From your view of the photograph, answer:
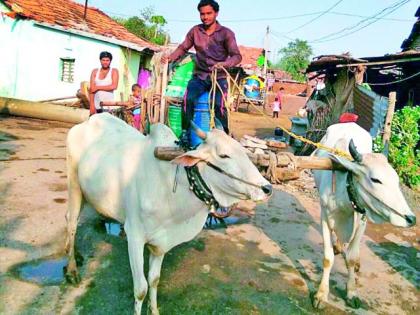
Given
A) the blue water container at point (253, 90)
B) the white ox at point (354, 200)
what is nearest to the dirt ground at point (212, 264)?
the white ox at point (354, 200)

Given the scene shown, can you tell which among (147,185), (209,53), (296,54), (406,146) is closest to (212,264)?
(147,185)

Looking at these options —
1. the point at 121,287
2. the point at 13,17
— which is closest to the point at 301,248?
the point at 121,287

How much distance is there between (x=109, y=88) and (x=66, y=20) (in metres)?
10.4

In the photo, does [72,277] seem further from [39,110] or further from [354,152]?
[39,110]

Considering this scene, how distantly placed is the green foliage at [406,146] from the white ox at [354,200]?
3.86m

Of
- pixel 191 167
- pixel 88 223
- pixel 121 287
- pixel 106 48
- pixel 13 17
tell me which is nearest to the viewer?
pixel 191 167

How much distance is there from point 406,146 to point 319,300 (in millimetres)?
5257

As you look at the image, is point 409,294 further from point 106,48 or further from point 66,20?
point 66,20

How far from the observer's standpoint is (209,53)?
13.7ft

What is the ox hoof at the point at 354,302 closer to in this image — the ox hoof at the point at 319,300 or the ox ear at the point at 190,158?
the ox hoof at the point at 319,300

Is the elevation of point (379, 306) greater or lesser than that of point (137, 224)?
lesser

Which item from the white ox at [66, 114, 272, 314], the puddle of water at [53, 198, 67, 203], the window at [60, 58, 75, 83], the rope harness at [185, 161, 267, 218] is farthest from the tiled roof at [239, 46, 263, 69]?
the rope harness at [185, 161, 267, 218]

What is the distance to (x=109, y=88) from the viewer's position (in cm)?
608

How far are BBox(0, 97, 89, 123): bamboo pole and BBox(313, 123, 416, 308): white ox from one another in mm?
8815
